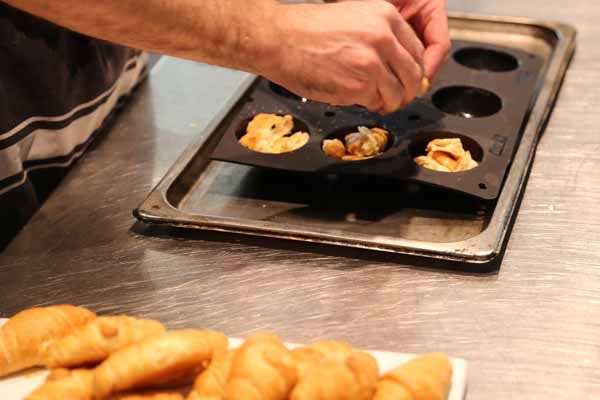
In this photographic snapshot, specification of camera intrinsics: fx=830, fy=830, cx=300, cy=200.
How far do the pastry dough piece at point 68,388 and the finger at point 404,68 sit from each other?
0.60m

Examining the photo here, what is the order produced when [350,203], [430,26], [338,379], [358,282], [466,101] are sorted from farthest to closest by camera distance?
1. [466,101]
2. [430,26]
3. [350,203]
4. [358,282]
5. [338,379]

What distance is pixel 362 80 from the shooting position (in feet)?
3.87

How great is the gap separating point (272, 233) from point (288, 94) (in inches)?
16.7

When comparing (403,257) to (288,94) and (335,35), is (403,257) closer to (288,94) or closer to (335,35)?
(335,35)

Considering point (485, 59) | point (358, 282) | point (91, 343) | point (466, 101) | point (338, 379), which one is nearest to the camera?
point (338, 379)

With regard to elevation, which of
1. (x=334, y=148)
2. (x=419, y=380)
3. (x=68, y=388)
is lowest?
(x=68, y=388)

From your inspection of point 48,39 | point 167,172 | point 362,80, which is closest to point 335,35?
point 362,80

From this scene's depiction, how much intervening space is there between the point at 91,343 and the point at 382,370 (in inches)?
12.8

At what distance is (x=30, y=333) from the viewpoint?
94 centimetres

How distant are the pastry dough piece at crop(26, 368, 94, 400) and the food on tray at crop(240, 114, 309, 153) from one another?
1.91 feet

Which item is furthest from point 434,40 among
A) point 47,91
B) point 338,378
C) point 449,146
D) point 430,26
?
point 338,378

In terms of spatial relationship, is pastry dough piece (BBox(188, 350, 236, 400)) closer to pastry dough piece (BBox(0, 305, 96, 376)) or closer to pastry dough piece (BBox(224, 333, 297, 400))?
pastry dough piece (BBox(224, 333, 297, 400))

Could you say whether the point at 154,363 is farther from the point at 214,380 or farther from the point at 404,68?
the point at 404,68

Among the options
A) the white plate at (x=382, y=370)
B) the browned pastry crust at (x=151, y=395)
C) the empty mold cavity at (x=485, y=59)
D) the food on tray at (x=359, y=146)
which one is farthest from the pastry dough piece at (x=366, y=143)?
the browned pastry crust at (x=151, y=395)
